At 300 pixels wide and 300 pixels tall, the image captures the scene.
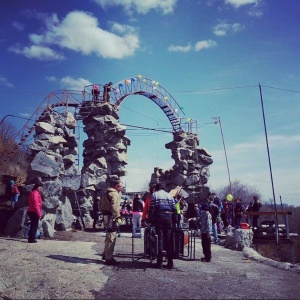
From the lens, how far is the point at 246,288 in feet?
17.7

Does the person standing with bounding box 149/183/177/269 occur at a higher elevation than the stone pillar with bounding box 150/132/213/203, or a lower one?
lower

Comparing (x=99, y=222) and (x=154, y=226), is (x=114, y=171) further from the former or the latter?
(x=154, y=226)

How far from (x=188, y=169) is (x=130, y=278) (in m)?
22.0

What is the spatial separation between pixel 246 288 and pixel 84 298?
9.20 feet

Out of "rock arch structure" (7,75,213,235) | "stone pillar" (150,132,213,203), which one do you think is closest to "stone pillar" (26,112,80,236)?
"rock arch structure" (7,75,213,235)

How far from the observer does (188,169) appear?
27531 millimetres

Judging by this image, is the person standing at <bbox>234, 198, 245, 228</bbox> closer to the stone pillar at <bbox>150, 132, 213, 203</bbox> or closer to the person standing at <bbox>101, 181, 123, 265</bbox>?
the stone pillar at <bbox>150, 132, 213, 203</bbox>

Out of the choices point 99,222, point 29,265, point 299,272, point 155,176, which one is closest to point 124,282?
point 29,265

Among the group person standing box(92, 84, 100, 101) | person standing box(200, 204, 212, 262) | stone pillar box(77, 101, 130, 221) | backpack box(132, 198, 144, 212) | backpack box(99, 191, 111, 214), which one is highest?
person standing box(92, 84, 100, 101)

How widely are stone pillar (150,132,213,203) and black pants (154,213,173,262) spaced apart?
18.7 metres

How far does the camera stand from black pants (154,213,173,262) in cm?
711

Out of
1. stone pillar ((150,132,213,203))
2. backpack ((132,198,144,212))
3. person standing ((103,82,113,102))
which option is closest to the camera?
backpack ((132,198,144,212))

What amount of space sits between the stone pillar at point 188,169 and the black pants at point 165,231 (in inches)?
735

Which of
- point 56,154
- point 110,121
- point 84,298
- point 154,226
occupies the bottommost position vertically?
point 84,298
